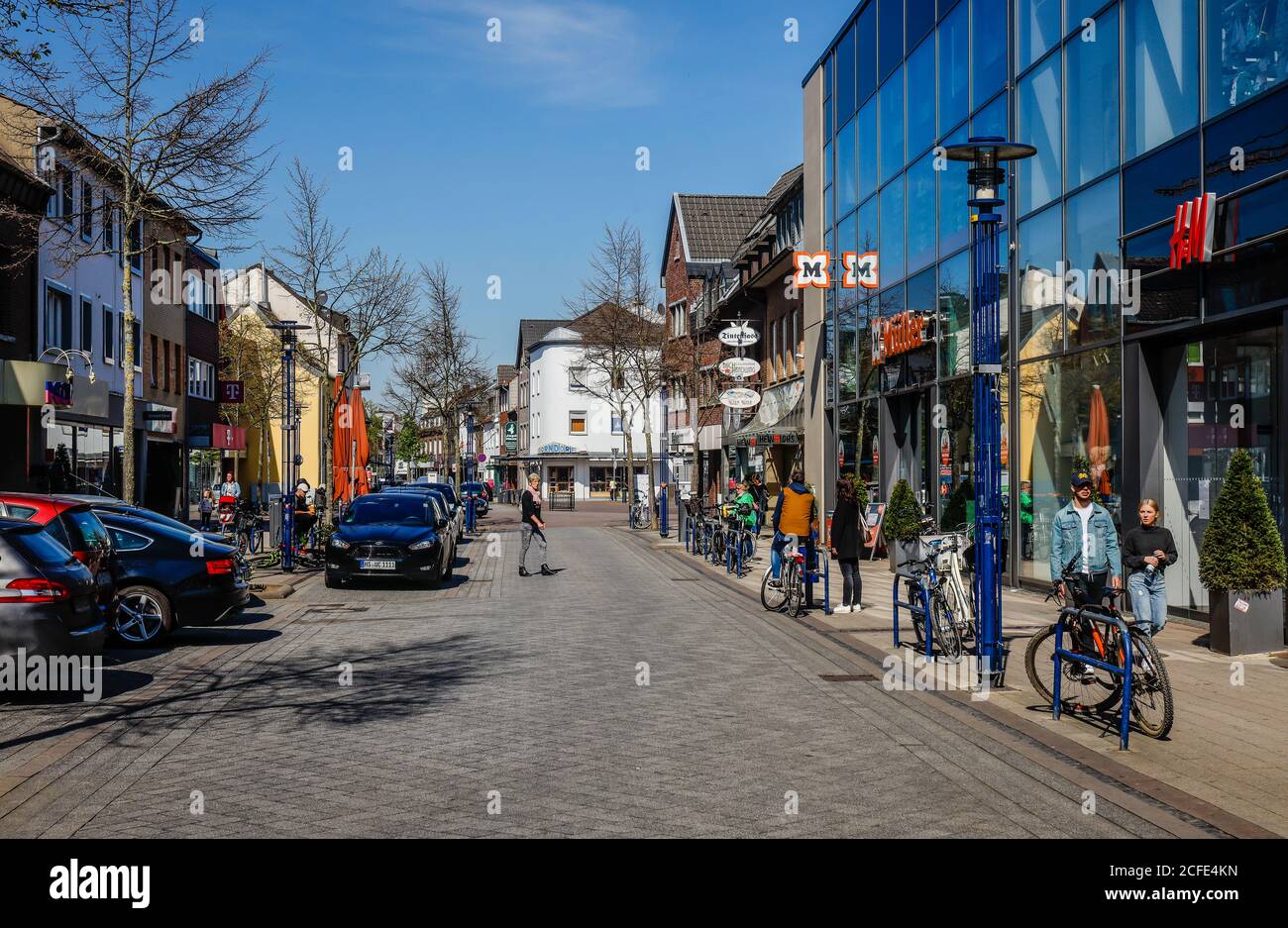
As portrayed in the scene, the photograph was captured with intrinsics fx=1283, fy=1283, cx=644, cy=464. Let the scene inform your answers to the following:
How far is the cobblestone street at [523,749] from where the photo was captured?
6258mm

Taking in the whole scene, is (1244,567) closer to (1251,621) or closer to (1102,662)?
(1251,621)

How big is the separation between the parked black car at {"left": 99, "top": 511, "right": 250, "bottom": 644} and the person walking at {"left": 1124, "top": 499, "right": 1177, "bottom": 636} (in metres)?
9.26

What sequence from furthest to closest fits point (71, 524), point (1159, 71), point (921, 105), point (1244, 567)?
point (921, 105) < point (1159, 71) < point (1244, 567) < point (71, 524)

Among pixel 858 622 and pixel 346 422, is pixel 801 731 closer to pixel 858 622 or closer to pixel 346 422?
pixel 858 622

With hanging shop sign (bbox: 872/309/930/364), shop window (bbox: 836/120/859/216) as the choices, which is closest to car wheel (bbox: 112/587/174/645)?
hanging shop sign (bbox: 872/309/930/364)

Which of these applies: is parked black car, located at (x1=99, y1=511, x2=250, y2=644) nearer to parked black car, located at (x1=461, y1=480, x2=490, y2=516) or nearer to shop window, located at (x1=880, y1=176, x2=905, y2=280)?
shop window, located at (x1=880, y1=176, x2=905, y2=280)

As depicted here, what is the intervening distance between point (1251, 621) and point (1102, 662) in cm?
453

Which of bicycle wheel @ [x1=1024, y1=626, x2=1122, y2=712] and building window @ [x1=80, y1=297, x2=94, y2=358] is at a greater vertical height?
building window @ [x1=80, y1=297, x2=94, y2=358]

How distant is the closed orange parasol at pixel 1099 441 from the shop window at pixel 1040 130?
10.4 ft

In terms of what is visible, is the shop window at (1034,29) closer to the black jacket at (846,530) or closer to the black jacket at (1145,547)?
the black jacket at (846,530)

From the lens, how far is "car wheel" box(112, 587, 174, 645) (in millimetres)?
13250

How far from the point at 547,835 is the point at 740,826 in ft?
3.00

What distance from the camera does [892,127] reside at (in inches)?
1035

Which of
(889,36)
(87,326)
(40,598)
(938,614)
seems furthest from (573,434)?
(40,598)
